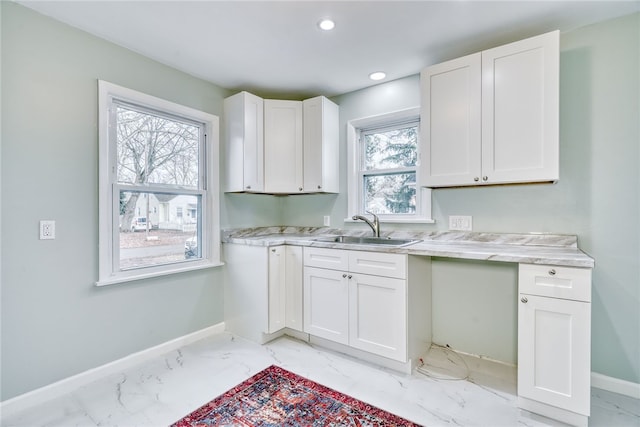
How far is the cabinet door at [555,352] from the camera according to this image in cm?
152

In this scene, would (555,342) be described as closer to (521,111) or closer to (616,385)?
(616,385)

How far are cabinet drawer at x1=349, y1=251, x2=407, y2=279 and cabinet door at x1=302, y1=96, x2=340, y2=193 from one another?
3.00ft

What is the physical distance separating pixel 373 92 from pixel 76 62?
234 centimetres

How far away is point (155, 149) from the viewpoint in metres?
2.45

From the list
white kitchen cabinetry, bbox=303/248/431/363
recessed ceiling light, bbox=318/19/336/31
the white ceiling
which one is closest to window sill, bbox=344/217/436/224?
white kitchen cabinetry, bbox=303/248/431/363

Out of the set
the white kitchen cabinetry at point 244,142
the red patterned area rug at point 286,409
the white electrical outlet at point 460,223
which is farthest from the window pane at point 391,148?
the red patterned area rug at point 286,409

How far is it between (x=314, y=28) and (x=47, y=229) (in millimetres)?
2158

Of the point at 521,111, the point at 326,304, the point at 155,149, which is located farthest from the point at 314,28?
the point at 326,304

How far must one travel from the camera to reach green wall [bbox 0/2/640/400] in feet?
5.69

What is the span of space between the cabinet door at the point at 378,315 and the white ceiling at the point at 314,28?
68.4 inches

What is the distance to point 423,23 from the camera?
1929 mm

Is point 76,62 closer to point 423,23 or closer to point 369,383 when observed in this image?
point 423,23

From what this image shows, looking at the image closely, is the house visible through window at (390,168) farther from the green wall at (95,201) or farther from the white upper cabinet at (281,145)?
the green wall at (95,201)

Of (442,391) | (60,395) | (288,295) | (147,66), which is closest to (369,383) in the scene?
(442,391)
